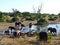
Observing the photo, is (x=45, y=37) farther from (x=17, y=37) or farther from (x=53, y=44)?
(x=17, y=37)

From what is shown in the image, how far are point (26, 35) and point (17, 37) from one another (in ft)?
4.79

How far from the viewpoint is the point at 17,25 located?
19766 mm

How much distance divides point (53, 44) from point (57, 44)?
27cm

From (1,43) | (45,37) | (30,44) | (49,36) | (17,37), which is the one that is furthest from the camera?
(17,37)

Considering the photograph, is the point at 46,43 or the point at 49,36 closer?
the point at 46,43

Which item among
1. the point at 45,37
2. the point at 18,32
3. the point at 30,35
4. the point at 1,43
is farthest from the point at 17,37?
the point at 1,43

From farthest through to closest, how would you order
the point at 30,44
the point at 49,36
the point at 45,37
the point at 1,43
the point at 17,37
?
the point at 17,37 < the point at 49,36 < the point at 45,37 < the point at 30,44 < the point at 1,43

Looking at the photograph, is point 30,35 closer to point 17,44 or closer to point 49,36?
point 49,36

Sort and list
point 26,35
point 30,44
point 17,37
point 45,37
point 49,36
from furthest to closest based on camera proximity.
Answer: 1. point 26,35
2. point 17,37
3. point 49,36
4. point 45,37
5. point 30,44

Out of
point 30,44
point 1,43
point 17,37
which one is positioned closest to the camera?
point 1,43

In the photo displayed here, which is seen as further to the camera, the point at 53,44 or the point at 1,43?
the point at 53,44

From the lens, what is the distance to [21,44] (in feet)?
48.5

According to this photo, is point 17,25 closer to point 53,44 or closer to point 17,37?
point 17,37

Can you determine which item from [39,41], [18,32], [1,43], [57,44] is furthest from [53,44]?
[18,32]
